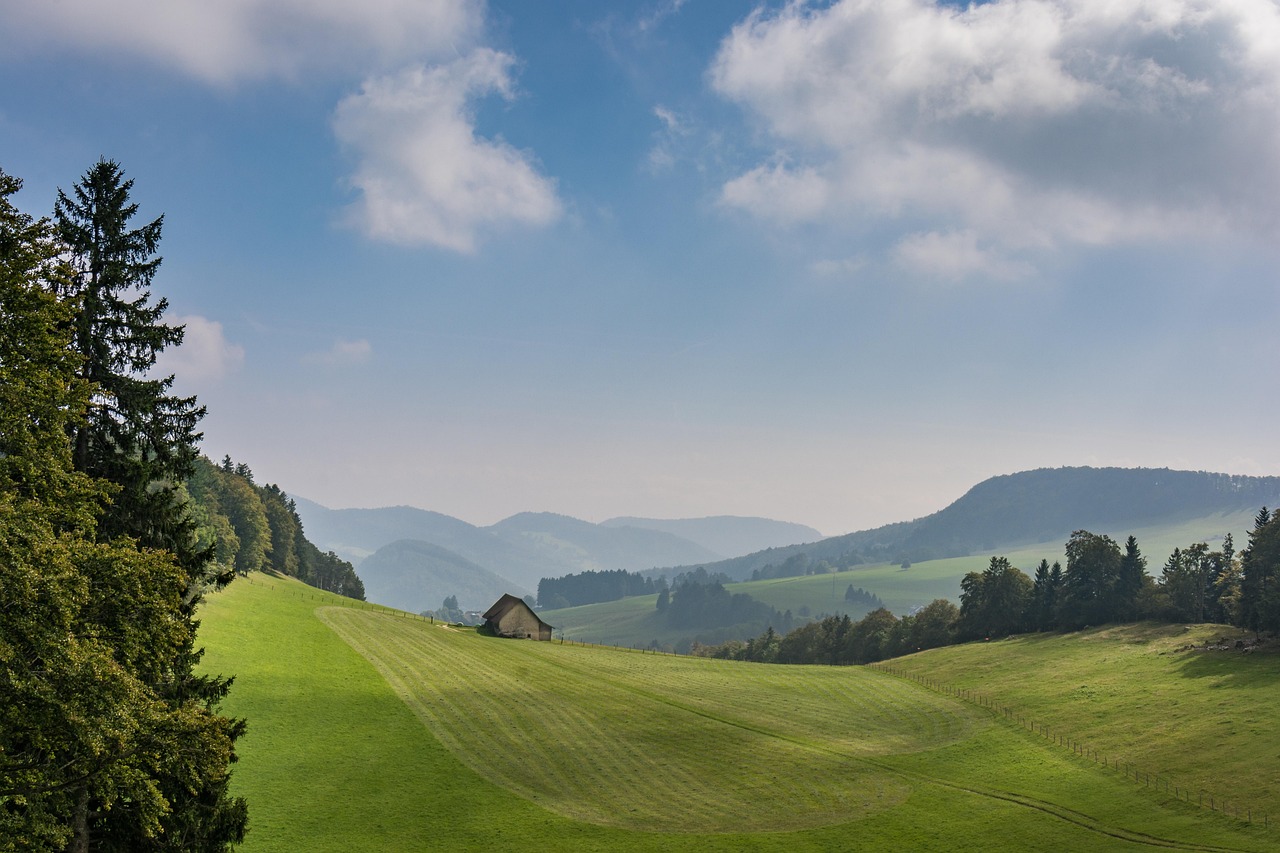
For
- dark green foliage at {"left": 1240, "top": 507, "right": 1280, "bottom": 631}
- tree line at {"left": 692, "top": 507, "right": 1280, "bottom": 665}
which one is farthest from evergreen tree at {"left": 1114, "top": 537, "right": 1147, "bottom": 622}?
dark green foliage at {"left": 1240, "top": 507, "right": 1280, "bottom": 631}

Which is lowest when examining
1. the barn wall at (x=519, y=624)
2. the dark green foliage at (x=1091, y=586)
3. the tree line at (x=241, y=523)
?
the barn wall at (x=519, y=624)

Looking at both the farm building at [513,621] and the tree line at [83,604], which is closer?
the tree line at [83,604]

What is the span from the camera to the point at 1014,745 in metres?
70.3

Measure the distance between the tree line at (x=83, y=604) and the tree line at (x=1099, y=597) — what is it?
4430 inches

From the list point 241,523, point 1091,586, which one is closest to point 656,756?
point 1091,586

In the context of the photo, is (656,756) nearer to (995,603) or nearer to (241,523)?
(995,603)

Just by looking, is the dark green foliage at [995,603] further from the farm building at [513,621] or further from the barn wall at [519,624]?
the farm building at [513,621]

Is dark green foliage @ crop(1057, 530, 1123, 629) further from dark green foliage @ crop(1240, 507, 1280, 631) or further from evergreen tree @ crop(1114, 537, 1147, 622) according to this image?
dark green foliage @ crop(1240, 507, 1280, 631)

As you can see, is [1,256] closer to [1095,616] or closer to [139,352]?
[139,352]

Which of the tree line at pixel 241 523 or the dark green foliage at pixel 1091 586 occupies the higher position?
the tree line at pixel 241 523

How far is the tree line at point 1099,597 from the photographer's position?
345 ft

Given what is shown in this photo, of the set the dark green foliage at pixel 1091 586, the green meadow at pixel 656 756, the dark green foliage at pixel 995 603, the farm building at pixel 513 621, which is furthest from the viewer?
the dark green foliage at pixel 995 603

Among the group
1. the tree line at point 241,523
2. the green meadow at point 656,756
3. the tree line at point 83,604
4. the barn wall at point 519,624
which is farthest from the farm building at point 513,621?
the tree line at point 83,604

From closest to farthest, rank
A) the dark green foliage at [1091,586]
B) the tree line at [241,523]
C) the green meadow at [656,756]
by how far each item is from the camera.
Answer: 1. the green meadow at [656,756]
2. the tree line at [241,523]
3. the dark green foliage at [1091,586]
